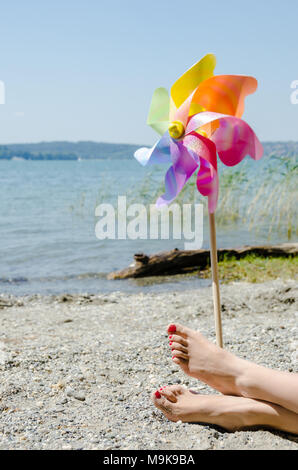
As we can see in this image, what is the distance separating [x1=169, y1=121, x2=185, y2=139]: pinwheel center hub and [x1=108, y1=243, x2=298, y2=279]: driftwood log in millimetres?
4705

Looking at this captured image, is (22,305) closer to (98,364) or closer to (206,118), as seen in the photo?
(98,364)

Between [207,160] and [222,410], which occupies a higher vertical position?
[207,160]

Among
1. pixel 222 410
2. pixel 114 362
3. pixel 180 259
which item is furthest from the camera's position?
pixel 180 259

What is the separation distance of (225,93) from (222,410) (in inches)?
59.5

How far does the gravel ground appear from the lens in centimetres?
235

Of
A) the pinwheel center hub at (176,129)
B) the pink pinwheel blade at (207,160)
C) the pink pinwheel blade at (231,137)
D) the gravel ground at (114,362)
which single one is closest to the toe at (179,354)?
the gravel ground at (114,362)

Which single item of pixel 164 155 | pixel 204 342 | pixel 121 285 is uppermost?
pixel 164 155

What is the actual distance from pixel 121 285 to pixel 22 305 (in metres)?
1.53

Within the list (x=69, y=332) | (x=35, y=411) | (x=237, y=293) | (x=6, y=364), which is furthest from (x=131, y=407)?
(x=237, y=293)

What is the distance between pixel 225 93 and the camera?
8.69ft

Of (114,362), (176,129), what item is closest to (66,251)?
(114,362)

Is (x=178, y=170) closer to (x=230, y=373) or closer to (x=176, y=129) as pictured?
(x=176, y=129)

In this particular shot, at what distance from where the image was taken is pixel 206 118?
8.45 ft

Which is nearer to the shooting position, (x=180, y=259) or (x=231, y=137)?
(x=231, y=137)
